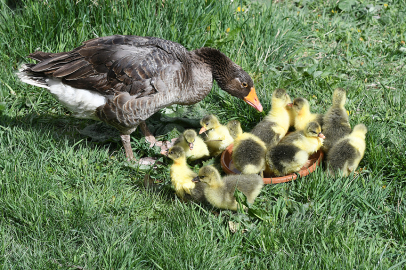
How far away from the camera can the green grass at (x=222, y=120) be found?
3480 mm

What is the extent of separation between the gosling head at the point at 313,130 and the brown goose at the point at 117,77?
4.89ft

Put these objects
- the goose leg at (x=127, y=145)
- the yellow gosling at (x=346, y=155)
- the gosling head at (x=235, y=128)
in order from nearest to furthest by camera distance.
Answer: the yellow gosling at (x=346, y=155)
the gosling head at (x=235, y=128)
the goose leg at (x=127, y=145)

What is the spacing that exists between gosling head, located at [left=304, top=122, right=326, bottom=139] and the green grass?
0.45m

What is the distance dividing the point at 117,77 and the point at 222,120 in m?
1.71

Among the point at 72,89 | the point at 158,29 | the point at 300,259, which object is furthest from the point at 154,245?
the point at 158,29

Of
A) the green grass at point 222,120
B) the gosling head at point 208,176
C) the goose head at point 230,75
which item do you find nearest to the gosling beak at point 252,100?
the goose head at point 230,75

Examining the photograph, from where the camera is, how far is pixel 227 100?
19.3ft

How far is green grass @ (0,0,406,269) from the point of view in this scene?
348 cm

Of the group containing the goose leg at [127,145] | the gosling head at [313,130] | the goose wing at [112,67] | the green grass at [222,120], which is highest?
the goose wing at [112,67]

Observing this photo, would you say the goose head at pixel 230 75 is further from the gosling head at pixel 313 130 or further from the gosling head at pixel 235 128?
the gosling head at pixel 313 130

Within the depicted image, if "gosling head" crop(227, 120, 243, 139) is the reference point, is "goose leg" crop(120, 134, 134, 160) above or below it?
below

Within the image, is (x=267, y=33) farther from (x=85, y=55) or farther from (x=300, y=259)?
(x=300, y=259)

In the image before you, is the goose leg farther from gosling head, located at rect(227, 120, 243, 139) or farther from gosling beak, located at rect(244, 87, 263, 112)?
gosling beak, located at rect(244, 87, 263, 112)

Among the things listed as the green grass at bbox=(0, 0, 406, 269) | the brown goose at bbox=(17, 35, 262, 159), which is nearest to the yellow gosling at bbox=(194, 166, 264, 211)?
the green grass at bbox=(0, 0, 406, 269)
